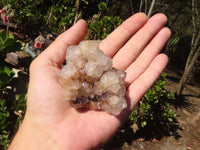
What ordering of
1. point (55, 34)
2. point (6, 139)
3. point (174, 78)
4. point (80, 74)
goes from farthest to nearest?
point (174, 78) → point (55, 34) → point (6, 139) → point (80, 74)

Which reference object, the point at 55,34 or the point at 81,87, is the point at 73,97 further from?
the point at 55,34

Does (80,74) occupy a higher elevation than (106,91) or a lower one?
higher

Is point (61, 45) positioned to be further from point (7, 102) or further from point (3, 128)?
point (7, 102)

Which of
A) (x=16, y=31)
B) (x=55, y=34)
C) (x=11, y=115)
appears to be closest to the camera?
(x=11, y=115)

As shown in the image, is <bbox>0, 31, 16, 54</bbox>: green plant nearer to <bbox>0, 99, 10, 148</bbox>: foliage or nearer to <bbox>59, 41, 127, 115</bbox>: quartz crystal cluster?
<bbox>0, 99, 10, 148</bbox>: foliage

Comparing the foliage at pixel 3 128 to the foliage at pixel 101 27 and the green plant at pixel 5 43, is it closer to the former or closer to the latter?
the green plant at pixel 5 43

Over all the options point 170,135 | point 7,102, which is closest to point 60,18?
point 7,102

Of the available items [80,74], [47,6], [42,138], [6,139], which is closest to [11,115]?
[6,139]
